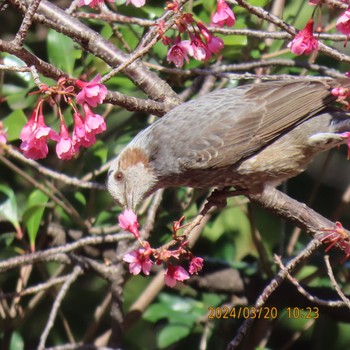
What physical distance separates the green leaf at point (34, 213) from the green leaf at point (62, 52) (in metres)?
0.78

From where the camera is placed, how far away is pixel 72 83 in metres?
3.29

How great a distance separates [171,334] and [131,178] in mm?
1045

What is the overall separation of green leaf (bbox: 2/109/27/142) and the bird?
0.69m

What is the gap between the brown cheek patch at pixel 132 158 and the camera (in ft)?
14.8

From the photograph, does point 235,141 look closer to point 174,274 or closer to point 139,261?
point 174,274

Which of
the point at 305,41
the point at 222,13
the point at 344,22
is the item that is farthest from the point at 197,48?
the point at 344,22

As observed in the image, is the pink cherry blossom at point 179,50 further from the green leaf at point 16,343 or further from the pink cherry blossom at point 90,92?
the green leaf at point 16,343

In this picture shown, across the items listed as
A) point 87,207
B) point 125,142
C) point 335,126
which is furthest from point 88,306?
point 335,126

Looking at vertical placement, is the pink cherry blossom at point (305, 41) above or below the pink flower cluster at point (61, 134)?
above

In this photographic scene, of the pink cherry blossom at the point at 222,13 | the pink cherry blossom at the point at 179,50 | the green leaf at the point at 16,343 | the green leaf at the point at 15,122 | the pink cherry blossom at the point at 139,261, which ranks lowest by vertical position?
the green leaf at the point at 16,343

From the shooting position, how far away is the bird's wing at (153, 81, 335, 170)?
14.3ft

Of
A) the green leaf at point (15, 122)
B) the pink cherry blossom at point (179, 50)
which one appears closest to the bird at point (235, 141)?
the pink cherry blossom at point (179, 50)

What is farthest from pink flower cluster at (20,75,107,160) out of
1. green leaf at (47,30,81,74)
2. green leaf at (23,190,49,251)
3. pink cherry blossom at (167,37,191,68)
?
green leaf at (47,30,81,74)

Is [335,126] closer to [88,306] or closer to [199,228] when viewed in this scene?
[199,228]
